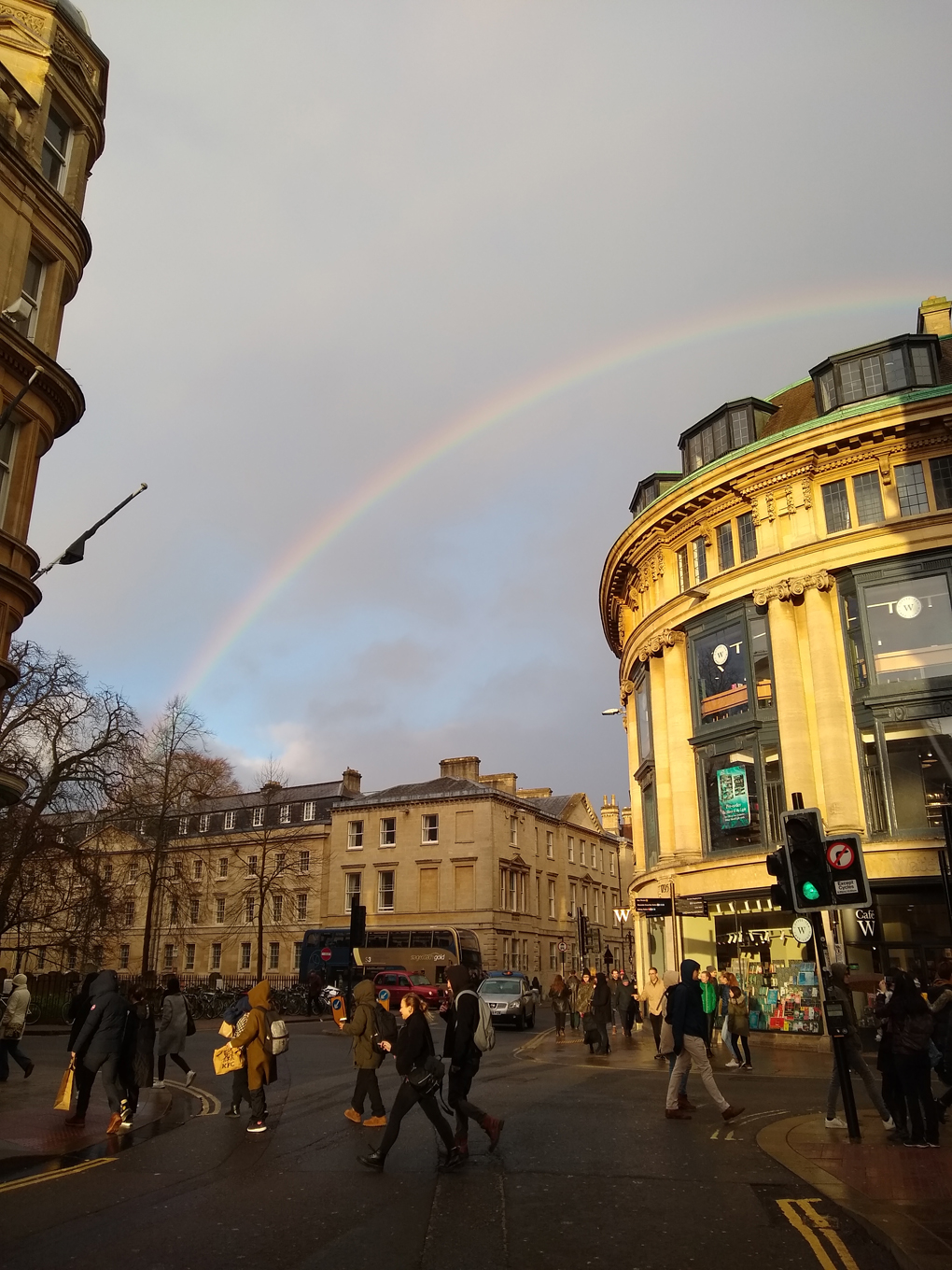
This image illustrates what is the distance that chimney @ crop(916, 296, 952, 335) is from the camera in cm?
3219

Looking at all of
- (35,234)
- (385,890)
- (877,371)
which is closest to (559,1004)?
(877,371)

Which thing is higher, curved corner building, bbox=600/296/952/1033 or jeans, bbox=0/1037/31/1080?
curved corner building, bbox=600/296/952/1033

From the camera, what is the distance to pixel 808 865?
10.5 meters

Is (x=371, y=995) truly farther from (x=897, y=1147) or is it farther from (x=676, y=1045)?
(x=897, y=1147)

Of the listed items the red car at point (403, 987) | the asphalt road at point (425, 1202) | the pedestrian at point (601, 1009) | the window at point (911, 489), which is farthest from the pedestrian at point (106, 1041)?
the red car at point (403, 987)

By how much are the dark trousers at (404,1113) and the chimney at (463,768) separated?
5641cm

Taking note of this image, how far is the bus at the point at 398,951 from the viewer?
147ft

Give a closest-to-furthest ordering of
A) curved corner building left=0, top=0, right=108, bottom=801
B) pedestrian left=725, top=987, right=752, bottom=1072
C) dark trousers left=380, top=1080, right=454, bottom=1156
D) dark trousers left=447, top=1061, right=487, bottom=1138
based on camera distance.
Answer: dark trousers left=380, top=1080, right=454, bottom=1156 → dark trousers left=447, top=1061, right=487, bottom=1138 → curved corner building left=0, top=0, right=108, bottom=801 → pedestrian left=725, top=987, right=752, bottom=1072

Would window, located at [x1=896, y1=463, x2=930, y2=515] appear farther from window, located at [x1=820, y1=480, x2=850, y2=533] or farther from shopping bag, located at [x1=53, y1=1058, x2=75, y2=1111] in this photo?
shopping bag, located at [x1=53, y1=1058, x2=75, y2=1111]

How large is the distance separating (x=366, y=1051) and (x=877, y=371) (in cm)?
2524

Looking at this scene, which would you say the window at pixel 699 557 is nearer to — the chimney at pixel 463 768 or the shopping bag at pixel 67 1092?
the shopping bag at pixel 67 1092

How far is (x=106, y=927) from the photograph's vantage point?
31.6m

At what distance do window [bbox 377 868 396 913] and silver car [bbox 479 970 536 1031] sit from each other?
2525 centimetres

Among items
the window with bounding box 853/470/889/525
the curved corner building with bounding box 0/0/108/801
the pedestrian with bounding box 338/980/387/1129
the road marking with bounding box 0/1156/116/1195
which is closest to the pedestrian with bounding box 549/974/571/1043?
the window with bounding box 853/470/889/525
